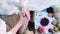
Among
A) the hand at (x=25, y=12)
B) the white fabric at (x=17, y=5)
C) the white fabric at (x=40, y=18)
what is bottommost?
the white fabric at (x=40, y=18)

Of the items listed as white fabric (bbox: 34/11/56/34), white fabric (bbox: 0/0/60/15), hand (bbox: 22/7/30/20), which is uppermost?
white fabric (bbox: 0/0/60/15)

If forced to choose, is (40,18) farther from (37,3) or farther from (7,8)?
(7,8)

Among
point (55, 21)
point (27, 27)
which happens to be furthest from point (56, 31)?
point (27, 27)

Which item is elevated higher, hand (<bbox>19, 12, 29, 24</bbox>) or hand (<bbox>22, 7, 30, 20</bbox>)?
hand (<bbox>22, 7, 30, 20</bbox>)

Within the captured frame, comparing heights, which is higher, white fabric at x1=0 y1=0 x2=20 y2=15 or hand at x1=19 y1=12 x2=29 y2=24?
white fabric at x1=0 y1=0 x2=20 y2=15

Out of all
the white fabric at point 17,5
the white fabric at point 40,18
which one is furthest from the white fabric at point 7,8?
the white fabric at point 40,18

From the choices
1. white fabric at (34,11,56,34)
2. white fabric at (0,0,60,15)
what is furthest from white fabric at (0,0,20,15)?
white fabric at (34,11,56,34)

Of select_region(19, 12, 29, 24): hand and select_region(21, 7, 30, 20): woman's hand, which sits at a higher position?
select_region(21, 7, 30, 20): woman's hand

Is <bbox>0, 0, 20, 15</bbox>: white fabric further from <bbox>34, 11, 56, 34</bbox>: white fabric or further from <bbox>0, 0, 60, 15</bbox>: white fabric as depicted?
<bbox>34, 11, 56, 34</bbox>: white fabric

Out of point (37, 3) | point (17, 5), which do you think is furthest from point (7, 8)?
point (37, 3)

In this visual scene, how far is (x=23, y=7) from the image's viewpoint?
28.3 inches

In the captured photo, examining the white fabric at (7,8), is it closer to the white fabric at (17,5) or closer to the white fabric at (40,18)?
the white fabric at (17,5)

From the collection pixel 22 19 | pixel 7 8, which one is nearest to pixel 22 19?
pixel 22 19

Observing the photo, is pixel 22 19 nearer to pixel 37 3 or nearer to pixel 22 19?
pixel 22 19
